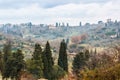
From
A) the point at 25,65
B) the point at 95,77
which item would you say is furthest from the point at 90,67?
the point at 95,77

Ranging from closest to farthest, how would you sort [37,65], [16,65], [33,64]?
[16,65] → [37,65] → [33,64]

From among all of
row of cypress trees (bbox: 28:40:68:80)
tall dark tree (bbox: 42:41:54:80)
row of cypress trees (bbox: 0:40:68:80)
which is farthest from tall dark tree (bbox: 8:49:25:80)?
tall dark tree (bbox: 42:41:54:80)

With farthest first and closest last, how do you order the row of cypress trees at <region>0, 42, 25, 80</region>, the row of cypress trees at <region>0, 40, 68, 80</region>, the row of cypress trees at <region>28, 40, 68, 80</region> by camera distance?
the row of cypress trees at <region>28, 40, 68, 80</region>
the row of cypress trees at <region>0, 40, 68, 80</region>
the row of cypress trees at <region>0, 42, 25, 80</region>

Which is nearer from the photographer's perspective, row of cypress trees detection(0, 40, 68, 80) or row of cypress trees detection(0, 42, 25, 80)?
row of cypress trees detection(0, 42, 25, 80)

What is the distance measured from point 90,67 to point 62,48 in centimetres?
2020

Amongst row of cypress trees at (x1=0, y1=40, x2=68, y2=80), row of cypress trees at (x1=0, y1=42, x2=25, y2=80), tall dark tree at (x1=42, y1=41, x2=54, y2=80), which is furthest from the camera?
tall dark tree at (x1=42, y1=41, x2=54, y2=80)

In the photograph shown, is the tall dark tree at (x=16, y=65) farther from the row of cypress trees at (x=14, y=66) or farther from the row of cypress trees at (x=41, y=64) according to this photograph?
the row of cypress trees at (x=41, y=64)

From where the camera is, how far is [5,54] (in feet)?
457

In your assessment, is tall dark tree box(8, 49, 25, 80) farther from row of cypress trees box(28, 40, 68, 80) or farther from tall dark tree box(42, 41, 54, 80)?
tall dark tree box(42, 41, 54, 80)

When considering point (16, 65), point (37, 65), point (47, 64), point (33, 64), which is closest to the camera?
point (16, 65)

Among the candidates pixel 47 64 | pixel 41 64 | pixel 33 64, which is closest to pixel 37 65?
pixel 41 64

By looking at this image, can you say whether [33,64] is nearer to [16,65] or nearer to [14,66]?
[16,65]

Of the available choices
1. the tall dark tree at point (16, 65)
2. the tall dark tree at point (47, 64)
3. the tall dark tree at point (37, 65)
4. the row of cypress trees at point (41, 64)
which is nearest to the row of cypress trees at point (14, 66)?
the tall dark tree at point (16, 65)

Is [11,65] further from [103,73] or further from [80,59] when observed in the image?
[103,73]
